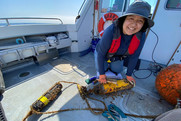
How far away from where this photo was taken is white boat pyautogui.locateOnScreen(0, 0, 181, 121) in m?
1.12

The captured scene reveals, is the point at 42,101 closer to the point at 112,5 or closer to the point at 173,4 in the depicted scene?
the point at 112,5

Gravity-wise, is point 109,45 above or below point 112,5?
below

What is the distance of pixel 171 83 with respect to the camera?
1.05 metres

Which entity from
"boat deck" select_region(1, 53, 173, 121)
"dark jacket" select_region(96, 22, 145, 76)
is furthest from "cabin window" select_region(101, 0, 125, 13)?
"boat deck" select_region(1, 53, 173, 121)

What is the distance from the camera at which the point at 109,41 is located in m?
1.02

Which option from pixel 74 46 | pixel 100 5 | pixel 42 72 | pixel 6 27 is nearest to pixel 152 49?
pixel 100 5

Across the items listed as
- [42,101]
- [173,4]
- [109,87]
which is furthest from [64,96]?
[173,4]

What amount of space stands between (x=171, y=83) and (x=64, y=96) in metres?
1.53

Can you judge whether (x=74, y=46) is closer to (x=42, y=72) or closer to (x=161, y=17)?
(x=42, y=72)

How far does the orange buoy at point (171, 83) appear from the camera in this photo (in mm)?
1013

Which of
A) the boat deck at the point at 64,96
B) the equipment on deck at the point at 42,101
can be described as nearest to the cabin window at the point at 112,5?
the boat deck at the point at 64,96

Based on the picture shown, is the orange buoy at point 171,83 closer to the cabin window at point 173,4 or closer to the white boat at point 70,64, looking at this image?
the white boat at point 70,64

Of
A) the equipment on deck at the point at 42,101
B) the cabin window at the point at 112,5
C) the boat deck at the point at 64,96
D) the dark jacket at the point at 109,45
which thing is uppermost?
the cabin window at the point at 112,5

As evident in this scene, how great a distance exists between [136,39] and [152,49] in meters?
1.58
